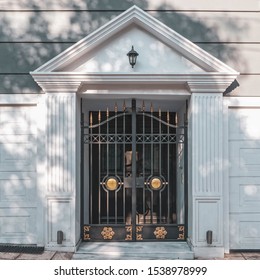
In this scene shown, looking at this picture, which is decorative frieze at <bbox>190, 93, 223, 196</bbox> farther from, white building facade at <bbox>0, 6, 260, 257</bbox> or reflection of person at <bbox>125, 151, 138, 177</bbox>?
reflection of person at <bbox>125, 151, 138, 177</bbox>

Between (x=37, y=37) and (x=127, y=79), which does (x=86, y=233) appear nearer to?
(x=127, y=79)

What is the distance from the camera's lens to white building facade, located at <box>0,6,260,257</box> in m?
5.33

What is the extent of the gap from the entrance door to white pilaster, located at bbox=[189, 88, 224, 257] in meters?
0.51

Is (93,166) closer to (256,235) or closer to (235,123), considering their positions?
(235,123)

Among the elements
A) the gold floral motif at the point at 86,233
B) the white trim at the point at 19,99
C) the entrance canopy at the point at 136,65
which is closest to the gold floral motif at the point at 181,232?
the gold floral motif at the point at 86,233

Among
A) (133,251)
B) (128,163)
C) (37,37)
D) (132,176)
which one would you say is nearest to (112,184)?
(132,176)

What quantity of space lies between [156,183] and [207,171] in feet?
3.49

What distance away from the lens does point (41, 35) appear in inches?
221

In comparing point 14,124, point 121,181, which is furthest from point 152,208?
point 14,124

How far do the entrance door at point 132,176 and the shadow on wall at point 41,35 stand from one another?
4.70 feet

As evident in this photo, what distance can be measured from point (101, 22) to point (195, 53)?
1.79 meters

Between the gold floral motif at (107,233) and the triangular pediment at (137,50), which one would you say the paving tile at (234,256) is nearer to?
the gold floral motif at (107,233)

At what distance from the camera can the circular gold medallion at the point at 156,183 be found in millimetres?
5980

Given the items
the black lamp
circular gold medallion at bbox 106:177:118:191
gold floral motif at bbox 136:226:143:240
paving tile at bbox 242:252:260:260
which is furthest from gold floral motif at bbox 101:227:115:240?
the black lamp
